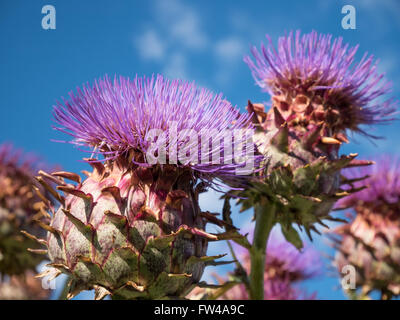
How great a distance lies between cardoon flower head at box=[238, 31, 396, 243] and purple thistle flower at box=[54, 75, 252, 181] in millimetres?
316

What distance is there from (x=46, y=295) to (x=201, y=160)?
9.40 ft

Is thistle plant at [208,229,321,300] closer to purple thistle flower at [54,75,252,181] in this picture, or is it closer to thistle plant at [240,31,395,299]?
thistle plant at [240,31,395,299]

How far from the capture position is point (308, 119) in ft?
7.38

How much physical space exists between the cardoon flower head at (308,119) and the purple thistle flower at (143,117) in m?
0.32

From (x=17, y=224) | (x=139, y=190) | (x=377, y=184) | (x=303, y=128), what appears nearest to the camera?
(x=139, y=190)

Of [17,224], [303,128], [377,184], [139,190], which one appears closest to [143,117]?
[139,190]

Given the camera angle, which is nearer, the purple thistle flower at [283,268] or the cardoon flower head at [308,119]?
the cardoon flower head at [308,119]

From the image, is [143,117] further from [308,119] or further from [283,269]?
[283,269]

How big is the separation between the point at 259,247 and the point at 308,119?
67 centimetres

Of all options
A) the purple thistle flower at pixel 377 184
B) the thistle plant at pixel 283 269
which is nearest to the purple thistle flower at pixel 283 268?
the thistle plant at pixel 283 269

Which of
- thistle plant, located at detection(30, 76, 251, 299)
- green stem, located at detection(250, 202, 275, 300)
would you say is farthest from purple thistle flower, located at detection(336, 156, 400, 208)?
thistle plant, located at detection(30, 76, 251, 299)

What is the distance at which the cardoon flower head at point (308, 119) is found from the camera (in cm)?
209

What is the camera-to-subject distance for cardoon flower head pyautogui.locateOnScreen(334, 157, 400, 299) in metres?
3.06

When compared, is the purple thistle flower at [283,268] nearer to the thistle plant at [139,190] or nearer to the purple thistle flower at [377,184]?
the purple thistle flower at [377,184]
